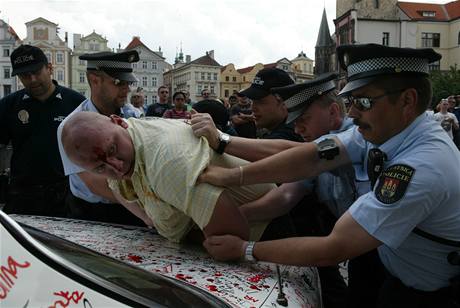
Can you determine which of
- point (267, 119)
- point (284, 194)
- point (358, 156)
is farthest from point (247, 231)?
point (267, 119)

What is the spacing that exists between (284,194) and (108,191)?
100 centimetres

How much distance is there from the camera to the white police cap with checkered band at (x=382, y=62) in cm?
196

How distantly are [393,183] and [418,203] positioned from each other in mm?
109

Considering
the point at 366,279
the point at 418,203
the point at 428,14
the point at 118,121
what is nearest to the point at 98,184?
the point at 118,121

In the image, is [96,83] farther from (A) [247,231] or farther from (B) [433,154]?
(B) [433,154]

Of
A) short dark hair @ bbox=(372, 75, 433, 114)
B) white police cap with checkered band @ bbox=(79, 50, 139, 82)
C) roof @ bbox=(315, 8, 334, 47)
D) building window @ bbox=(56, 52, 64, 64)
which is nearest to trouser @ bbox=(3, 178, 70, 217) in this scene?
white police cap with checkered band @ bbox=(79, 50, 139, 82)

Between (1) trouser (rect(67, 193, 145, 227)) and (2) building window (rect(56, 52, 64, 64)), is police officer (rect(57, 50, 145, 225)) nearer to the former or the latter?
(1) trouser (rect(67, 193, 145, 227))

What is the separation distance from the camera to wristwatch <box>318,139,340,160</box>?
7.71 feet

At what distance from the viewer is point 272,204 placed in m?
2.45

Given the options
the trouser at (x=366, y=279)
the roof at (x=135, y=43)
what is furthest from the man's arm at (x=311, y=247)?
the roof at (x=135, y=43)

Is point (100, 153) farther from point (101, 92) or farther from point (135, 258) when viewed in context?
point (101, 92)

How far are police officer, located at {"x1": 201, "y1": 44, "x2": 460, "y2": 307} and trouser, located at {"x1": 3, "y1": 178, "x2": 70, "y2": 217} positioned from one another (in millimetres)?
Answer: 2440

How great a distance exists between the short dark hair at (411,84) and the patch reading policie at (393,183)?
35cm

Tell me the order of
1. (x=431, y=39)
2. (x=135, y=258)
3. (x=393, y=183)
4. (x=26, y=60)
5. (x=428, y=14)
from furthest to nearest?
(x=428, y=14)
(x=431, y=39)
(x=26, y=60)
(x=135, y=258)
(x=393, y=183)
